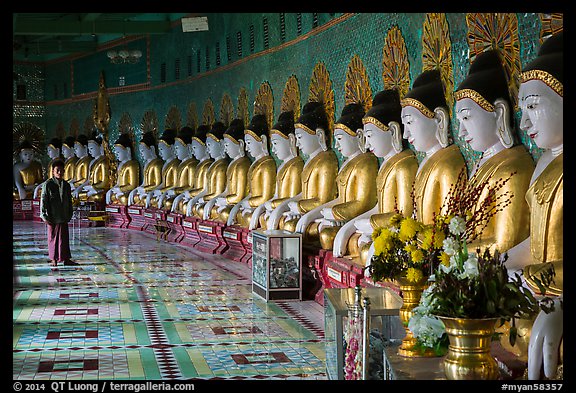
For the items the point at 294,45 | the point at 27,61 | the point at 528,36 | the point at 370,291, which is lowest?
the point at 370,291

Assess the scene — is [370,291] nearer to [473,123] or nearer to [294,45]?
[473,123]

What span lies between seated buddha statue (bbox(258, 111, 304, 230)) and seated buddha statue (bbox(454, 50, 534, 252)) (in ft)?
15.0

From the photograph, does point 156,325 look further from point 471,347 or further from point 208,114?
point 208,114

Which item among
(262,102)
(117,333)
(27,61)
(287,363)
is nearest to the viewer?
(287,363)

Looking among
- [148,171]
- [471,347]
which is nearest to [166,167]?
[148,171]

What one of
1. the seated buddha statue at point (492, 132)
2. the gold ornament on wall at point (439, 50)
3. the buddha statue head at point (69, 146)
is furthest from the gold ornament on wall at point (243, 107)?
the buddha statue head at point (69, 146)

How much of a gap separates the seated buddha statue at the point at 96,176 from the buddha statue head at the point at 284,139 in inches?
330

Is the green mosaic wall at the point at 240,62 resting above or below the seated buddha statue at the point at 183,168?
above

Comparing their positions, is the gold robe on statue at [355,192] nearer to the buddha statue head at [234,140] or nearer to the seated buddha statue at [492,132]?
the seated buddha statue at [492,132]

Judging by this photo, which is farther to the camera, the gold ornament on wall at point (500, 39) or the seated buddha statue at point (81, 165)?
the seated buddha statue at point (81, 165)

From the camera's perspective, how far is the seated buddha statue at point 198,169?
13.8 m

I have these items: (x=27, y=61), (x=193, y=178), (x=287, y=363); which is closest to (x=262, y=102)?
(x=193, y=178)

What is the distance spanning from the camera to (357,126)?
828 centimetres
